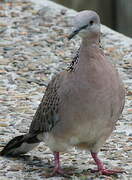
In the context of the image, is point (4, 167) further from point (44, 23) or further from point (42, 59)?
point (44, 23)

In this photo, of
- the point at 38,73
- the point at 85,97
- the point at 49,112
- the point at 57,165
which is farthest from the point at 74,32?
the point at 38,73

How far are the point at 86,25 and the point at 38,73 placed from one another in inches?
121

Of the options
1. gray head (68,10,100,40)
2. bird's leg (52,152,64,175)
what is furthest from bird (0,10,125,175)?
bird's leg (52,152,64,175)

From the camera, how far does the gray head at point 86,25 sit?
16.4 feet

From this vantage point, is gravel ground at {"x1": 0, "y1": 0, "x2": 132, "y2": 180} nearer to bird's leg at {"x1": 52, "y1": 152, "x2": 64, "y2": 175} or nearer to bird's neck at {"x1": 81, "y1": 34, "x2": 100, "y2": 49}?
bird's leg at {"x1": 52, "y1": 152, "x2": 64, "y2": 175}

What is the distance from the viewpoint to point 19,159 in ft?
19.1

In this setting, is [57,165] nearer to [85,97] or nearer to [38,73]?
[85,97]

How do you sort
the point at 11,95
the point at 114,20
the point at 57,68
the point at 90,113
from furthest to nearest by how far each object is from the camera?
the point at 114,20 < the point at 57,68 < the point at 11,95 < the point at 90,113

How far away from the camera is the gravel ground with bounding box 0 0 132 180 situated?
571 centimetres

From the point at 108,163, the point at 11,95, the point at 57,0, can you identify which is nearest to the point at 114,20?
the point at 57,0

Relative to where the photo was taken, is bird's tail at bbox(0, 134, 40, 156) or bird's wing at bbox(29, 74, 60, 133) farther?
bird's tail at bbox(0, 134, 40, 156)

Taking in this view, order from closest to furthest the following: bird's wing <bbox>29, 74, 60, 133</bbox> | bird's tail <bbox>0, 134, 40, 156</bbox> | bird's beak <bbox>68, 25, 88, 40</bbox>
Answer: bird's beak <bbox>68, 25, 88, 40</bbox> → bird's wing <bbox>29, 74, 60, 133</bbox> → bird's tail <bbox>0, 134, 40, 156</bbox>

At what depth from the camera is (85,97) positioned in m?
5.05

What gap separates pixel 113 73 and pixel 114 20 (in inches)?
373
